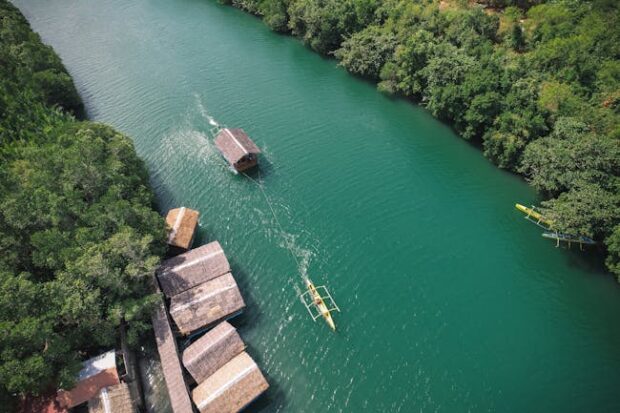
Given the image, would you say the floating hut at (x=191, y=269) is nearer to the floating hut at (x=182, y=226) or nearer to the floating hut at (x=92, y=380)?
the floating hut at (x=182, y=226)

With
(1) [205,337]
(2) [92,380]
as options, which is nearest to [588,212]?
(1) [205,337]

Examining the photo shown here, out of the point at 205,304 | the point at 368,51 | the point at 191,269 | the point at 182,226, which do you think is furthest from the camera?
the point at 368,51

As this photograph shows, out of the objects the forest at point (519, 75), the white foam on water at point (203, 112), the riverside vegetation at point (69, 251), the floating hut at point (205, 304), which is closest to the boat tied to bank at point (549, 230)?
the forest at point (519, 75)

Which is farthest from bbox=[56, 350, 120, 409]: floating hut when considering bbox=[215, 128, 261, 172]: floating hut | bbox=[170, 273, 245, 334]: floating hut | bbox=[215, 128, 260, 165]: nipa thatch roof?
bbox=[215, 128, 260, 165]: nipa thatch roof

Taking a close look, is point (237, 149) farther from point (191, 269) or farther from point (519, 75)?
point (519, 75)

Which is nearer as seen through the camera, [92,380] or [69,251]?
[92,380]

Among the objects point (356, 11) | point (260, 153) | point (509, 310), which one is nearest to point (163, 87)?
point (260, 153)

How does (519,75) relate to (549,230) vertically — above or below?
above
